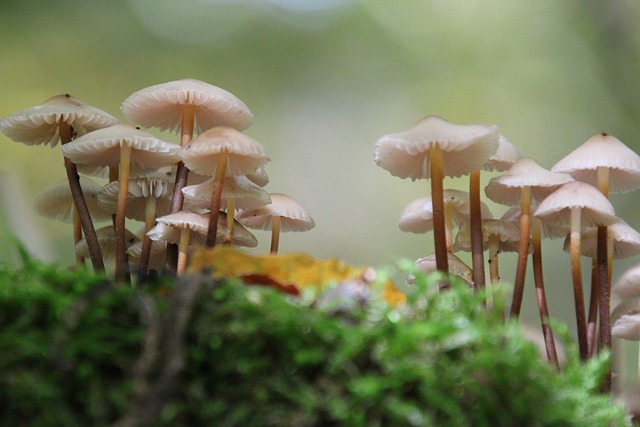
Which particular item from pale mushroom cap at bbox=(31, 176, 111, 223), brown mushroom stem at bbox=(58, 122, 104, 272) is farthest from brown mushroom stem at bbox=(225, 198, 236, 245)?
pale mushroom cap at bbox=(31, 176, 111, 223)

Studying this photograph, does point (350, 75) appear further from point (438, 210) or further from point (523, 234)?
point (438, 210)

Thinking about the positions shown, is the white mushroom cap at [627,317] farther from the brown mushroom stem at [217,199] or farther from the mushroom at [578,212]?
the brown mushroom stem at [217,199]

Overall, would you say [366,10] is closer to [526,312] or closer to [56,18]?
[56,18]

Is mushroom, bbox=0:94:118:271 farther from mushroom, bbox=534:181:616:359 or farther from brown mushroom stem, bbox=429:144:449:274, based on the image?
mushroom, bbox=534:181:616:359

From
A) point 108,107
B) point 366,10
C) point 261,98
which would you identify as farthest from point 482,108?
point 108,107

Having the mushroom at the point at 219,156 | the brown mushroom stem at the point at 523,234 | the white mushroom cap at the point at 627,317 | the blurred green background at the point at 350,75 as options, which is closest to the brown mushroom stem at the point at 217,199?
the mushroom at the point at 219,156
